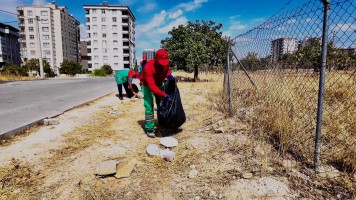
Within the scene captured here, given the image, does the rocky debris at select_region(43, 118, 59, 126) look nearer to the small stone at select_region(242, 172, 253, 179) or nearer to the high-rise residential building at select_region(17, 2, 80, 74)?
the small stone at select_region(242, 172, 253, 179)

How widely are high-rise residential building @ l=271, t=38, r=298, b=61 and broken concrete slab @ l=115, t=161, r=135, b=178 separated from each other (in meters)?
2.68

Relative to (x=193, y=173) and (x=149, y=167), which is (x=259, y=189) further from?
(x=149, y=167)

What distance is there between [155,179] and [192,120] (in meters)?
2.57

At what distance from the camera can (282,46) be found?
3893 mm

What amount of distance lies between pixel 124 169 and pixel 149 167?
1.04 ft

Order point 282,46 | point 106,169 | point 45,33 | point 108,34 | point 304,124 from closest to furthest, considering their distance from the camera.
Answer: point 106,169, point 304,124, point 282,46, point 45,33, point 108,34

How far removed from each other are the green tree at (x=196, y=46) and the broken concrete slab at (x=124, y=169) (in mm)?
12984

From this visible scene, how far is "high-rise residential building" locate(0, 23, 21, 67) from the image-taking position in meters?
64.4

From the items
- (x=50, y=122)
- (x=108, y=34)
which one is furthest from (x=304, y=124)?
(x=108, y=34)

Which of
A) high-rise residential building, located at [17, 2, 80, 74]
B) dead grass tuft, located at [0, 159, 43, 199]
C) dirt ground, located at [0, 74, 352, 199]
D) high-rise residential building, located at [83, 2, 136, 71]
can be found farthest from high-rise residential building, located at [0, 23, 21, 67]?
dead grass tuft, located at [0, 159, 43, 199]

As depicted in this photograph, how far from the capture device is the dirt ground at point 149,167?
2.40 m

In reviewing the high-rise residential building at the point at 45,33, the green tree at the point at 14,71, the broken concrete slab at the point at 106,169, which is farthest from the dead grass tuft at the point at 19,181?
the high-rise residential building at the point at 45,33

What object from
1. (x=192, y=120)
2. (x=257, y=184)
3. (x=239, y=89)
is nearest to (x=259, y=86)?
(x=239, y=89)

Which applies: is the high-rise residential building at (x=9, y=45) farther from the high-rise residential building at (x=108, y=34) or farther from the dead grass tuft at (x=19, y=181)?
the dead grass tuft at (x=19, y=181)
